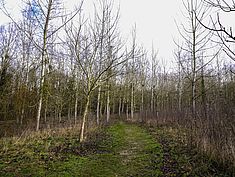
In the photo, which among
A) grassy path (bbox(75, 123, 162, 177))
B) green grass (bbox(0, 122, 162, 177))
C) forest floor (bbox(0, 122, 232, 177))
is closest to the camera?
forest floor (bbox(0, 122, 232, 177))

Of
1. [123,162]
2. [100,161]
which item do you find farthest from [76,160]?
[123,162]

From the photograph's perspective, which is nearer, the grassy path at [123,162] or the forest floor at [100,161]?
the forest floor at [100,161]

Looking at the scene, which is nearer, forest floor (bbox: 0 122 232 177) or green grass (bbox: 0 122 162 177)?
forest floor (bbox: 0 122 232 177)

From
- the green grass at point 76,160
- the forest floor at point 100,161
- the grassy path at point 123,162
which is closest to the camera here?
the forest floor at point 100,161

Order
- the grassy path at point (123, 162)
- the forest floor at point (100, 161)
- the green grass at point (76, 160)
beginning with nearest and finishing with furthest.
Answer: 1. the forest floor at point (100, 161)
2. the green grass at point (76, 160)
3. the grassy path at point (123, 162)

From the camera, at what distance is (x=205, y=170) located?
566 centimetres

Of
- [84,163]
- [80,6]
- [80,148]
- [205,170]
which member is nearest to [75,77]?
[80,6]

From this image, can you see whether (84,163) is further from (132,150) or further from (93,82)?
(93,82)

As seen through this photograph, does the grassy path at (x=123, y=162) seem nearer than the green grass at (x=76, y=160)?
No

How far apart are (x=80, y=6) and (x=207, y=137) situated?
27.9ft

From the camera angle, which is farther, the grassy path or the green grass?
the grassy path

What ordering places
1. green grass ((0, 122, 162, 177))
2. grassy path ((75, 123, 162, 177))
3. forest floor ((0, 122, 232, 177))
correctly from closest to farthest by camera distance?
forest floor ((0, 122, 232, 177))
green grass ((0, 122, 162, 177))
grassy path ((75, 123, 162, 177))

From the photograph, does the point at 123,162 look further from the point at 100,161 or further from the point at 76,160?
the point at 76,160

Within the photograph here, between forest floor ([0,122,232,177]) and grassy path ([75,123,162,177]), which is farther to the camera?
grassy path ([75,123,162,177])
